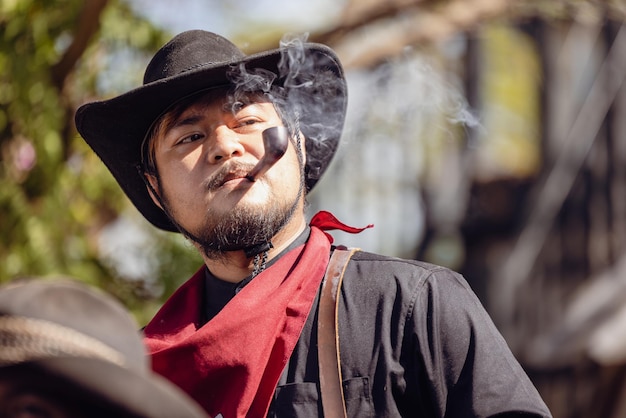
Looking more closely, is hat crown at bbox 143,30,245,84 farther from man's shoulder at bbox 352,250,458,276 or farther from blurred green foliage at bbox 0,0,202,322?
blurred green foliage at bbox 0,0,202,322

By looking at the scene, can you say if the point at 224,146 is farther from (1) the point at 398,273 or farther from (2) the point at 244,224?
(1) the point at 398,273

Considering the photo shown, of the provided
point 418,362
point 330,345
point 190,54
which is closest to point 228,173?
point 190,54

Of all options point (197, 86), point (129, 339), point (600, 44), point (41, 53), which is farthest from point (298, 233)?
point (600, 44)

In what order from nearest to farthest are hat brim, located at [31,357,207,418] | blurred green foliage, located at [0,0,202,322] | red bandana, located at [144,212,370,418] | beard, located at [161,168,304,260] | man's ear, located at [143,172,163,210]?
hat brim, located at [31,357,207,418]
red bandana, located at [144,212,370,418]
beard, located at [161,168,304,260]
man's ear, located at [143,172,163,210]
blurred green foliage, located at [0,0,202,322]

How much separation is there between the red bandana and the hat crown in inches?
25.7

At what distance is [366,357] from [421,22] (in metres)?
4.83

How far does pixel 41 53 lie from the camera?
473 cm

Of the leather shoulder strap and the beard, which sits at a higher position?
the beard

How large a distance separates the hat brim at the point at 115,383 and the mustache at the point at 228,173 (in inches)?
42.2

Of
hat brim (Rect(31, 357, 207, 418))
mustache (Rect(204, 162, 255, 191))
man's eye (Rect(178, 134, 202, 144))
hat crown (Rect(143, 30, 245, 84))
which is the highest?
hat crown (Rect(143, 30, 245, 84))

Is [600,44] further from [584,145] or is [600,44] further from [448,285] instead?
[448,285]

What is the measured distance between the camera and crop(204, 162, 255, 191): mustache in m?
2.53

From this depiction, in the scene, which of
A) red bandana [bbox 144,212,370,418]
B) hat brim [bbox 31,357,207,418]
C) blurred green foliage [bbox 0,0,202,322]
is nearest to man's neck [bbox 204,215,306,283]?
red bandana [bbox 144,212,370,418]

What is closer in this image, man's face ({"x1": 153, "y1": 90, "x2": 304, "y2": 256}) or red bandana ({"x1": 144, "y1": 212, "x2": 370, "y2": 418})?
red bandana ({"x1": 144, "y1": 212, "x2": 370, "y2": 418})
